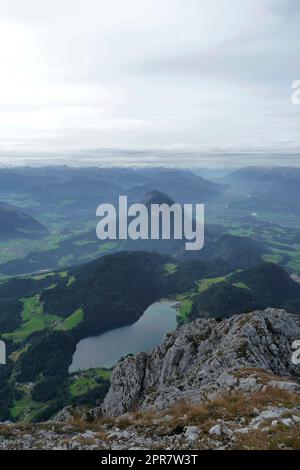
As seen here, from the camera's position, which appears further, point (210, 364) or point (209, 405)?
point (210, 364)

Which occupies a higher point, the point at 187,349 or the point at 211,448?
the point at 211,448

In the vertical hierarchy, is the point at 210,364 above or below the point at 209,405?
below

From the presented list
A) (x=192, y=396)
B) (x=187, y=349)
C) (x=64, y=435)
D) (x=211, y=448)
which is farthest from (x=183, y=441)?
(x=187, y=349)

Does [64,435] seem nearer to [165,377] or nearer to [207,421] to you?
[207,421]

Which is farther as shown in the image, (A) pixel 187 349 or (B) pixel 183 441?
(A) pixel 187 349

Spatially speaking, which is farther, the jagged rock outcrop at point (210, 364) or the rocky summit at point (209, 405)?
the jagged rock outcrop at point (210, 364)

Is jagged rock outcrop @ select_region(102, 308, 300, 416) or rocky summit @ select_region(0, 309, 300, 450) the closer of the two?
rocky summit @ select_region(0, 309, 300, 450)
